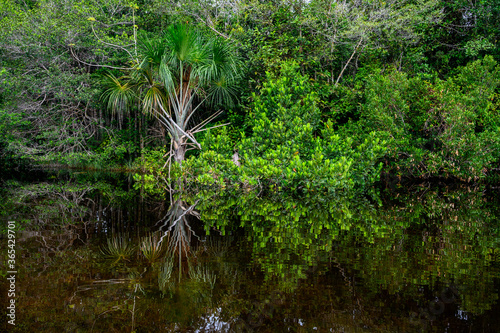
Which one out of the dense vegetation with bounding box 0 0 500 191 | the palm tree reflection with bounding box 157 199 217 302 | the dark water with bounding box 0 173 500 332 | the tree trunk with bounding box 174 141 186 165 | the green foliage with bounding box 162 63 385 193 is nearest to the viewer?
the dark water with bounding box 0 173 500 332

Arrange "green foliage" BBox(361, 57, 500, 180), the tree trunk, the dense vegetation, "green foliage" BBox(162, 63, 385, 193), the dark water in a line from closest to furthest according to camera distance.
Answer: the dark water
"green foliage" BBox(162, 63, 385, 193)
the dense vegetation
"green foliage" BBox(361, 57, 500, 180)
the tree trunk

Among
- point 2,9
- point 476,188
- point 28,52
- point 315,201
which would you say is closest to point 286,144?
point 315,201

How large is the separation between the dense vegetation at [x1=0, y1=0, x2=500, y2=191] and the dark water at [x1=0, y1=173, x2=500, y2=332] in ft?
8.86

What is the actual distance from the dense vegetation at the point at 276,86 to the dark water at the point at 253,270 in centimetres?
270

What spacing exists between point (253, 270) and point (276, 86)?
23.5 ft

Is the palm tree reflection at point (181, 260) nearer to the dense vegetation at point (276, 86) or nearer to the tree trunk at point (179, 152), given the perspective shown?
the dense vegetation at point (276, 86)

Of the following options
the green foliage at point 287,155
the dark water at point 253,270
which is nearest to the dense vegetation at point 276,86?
the green foliage at point 287,155

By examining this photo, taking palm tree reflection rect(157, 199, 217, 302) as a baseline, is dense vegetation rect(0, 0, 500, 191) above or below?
above

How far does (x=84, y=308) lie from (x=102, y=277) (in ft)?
1.80

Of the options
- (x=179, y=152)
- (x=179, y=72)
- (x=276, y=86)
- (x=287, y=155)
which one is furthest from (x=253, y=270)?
(x=179, y=72)

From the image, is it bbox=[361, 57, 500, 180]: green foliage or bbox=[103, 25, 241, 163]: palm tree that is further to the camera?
bbox=[361, 57, 500, 180]: green foliage

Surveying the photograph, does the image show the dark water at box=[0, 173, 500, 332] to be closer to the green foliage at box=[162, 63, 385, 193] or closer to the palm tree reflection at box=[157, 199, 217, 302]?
the palm tree reflection at box=[157, 199, 217, 302]

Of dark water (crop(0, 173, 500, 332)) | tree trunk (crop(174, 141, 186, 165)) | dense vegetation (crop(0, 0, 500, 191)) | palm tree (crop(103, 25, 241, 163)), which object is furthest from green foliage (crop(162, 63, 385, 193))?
dark water (crop(0, 173, 500, 332))

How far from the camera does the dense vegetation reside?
8977mm
